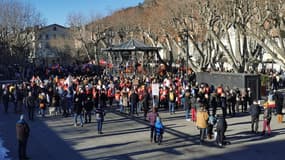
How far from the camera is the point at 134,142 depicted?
17547 millimetres

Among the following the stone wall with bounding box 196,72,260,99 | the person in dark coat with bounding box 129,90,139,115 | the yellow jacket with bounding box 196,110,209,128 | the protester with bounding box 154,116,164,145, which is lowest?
the protester with bounding box 154,116,164,145

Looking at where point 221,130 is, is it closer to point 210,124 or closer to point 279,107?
point 210,124

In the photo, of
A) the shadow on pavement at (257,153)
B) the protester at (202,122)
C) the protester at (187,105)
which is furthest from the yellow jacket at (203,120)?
the protester at (187,105)

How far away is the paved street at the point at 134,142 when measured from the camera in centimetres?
1545

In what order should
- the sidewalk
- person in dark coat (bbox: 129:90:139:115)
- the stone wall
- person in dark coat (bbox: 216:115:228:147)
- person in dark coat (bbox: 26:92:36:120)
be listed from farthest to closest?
the stone wall < person in dark coat (bbox: 129:90:139:115) < person in dark coat (bbox: 26:92:36:120) < person in dark coat (bbox: 216:115:228:147) < the sidewalk

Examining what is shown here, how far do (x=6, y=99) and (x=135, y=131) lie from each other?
9617 mm

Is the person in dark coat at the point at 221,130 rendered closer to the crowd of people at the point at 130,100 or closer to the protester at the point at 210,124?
the protester at the point at 210,124

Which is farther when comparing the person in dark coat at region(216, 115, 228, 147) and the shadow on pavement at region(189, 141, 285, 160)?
the person in dark coat at region(216, 115, 228, 147)

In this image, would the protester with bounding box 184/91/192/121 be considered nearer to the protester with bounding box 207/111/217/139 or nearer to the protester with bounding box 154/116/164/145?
the protester with bounding box 207/111/217/139

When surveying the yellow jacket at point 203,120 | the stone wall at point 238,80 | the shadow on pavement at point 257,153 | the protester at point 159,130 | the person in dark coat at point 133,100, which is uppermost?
the stone wall at point 238,80

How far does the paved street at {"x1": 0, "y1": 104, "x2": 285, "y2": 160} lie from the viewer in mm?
15453

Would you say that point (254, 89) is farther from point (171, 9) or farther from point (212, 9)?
point (171, 9)

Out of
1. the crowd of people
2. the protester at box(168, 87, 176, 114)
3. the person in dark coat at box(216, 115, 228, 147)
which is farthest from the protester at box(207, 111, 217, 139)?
the protester at box(168, 87, 176, 114)

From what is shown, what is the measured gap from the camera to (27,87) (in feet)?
87.7
